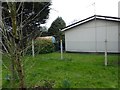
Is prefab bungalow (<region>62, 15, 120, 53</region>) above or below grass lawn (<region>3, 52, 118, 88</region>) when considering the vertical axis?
above

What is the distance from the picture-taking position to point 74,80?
632cm

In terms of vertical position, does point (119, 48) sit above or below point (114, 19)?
below

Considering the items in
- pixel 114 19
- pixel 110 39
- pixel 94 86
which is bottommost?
pixel 94 86

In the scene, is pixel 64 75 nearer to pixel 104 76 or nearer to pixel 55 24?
pixel 104 76

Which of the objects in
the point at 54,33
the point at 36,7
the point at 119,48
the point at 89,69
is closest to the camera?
the point at 89,69

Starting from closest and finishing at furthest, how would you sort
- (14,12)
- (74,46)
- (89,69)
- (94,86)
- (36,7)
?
(14,12), (94,86), (89,69), (36,7), (74,46)

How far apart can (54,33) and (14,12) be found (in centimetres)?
2056

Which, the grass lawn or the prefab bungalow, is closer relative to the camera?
the grass lawn

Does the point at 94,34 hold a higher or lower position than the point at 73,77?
higher

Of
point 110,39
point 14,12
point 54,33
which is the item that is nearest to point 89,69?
point 14,12

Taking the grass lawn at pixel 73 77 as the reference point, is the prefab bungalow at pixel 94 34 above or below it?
above

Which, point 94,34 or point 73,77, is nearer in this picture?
point 73,77

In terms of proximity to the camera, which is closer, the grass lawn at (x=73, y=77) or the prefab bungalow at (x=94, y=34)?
the grass lawn at (x=73, y=77)

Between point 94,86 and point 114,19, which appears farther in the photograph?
point 114,19
